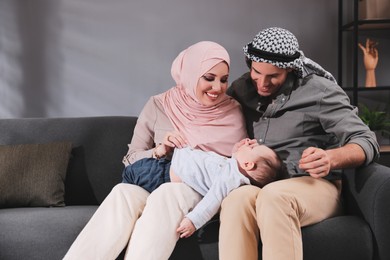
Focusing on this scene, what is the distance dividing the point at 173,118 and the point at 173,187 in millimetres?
416

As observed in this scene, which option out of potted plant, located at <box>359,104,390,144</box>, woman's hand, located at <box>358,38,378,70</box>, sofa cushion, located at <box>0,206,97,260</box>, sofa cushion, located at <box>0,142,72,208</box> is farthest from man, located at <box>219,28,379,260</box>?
woman's hand, located at <box>358,38,378,70</box>

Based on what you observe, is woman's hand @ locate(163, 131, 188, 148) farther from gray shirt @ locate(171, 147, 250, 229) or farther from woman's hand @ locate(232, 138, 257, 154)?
woman's hand @ locate(232, 138, 257, 154)

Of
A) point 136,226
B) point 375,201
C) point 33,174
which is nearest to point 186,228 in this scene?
point 136,226

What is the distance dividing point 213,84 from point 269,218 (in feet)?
2.17

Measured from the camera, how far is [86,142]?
2549 millimetres

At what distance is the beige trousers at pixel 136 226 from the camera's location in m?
1.80

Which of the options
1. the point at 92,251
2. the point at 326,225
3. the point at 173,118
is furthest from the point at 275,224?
the point at 173,118

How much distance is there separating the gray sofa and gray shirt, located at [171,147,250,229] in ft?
0.34

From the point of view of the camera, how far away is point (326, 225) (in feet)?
6.23

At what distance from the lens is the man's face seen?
204 cm

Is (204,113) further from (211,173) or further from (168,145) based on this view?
(211,173)

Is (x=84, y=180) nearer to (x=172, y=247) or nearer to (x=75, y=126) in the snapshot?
(x=75, y=126)

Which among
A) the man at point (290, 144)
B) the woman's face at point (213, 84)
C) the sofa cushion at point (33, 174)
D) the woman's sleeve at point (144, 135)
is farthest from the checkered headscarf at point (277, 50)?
the sofa cushion at point (33, 174)

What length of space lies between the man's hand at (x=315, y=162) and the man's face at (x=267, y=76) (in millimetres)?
355
